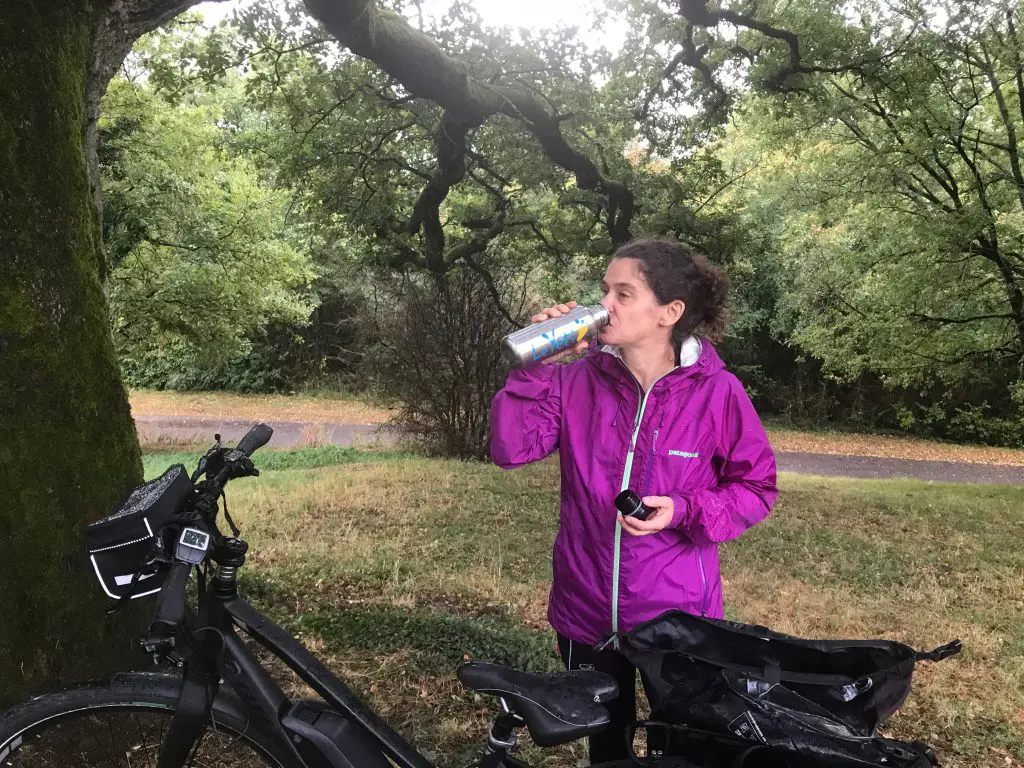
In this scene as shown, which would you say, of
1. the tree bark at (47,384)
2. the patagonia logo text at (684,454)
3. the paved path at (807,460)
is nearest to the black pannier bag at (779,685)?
the patagonia logo text at (684,454)

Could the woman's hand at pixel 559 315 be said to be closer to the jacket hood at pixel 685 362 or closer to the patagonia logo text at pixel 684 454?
the jacket hood at pixel 685 362

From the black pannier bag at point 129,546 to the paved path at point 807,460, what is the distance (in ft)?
39.3

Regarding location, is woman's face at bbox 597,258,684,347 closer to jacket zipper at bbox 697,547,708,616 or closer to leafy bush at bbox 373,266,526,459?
jacket zipper at bbox 697,547,708,616

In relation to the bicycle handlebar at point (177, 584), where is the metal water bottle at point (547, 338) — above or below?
above

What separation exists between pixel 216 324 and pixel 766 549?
37.8 ft

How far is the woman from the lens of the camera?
6.42 feet

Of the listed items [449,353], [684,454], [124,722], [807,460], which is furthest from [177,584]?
[807,460]

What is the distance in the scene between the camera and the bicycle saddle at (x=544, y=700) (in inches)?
58.6

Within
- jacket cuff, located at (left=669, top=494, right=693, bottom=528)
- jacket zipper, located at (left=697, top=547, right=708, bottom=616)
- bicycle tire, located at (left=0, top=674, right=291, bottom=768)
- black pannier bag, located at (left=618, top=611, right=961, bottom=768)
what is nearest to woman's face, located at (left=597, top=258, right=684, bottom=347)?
jacket cuff, located at (left=669, top=494, right=693, bottom=528)

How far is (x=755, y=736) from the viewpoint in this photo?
1.42 metres

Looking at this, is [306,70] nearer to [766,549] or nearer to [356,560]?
[356,560]

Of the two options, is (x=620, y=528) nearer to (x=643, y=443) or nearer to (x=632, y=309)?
(x=643, y=443)

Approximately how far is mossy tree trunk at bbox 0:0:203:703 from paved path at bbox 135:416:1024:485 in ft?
35.9

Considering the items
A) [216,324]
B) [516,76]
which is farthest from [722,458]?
[216,324]
